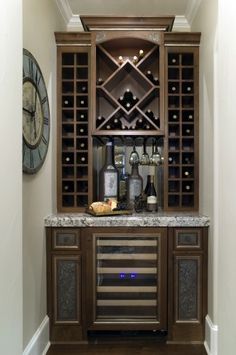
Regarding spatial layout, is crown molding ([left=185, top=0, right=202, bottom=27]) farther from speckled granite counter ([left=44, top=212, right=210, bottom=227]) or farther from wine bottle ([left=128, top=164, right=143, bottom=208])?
speckled granite counter ([left=44, top=212, right=210, bottom=227])

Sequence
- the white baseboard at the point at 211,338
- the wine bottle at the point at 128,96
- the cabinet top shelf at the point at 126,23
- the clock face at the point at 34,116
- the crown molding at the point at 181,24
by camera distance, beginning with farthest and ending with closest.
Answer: the crown molding at the point at 181,24 → the wine bottle at the point at 128,96 → the cabinet top shelf at the point at 126,23 → the white baseboard at the point at 211,338 → the clock face at the point at 34,116

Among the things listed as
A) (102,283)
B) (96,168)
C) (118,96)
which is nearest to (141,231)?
(102,283)

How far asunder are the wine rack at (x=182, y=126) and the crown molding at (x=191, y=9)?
374mm

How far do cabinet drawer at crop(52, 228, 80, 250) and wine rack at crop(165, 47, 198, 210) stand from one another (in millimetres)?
844

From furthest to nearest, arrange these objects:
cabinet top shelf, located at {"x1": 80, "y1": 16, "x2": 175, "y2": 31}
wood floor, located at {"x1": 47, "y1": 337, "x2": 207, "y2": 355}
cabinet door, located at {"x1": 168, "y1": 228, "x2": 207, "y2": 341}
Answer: cabinet top shelf, located at {"x1": 80, "y1": 16, "x2": 175, "y2": 31}, cabinet door, located at {"x1": 168, "y1": 228, "x2": 207, "y2": 341}, wood floor, located at {"x1": 47, "y1": 337, "x2": 207, "y2": 355}

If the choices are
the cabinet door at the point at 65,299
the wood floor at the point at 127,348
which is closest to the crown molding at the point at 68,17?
the cabinet door at the point at 65,299

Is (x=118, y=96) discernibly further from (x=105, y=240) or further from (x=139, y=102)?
(x=105, y=240)

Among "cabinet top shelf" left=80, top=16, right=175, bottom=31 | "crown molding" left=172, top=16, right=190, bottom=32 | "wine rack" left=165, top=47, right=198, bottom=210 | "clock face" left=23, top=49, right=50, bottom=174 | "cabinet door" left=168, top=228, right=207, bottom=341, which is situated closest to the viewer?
"clock face" left=23, top=49, right=50, bottom=174

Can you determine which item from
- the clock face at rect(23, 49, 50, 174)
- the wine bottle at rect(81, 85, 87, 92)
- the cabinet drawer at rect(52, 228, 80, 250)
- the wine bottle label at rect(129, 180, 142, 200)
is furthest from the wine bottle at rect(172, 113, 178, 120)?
the cabinet drawer at rect(52, 228, 80, 250)

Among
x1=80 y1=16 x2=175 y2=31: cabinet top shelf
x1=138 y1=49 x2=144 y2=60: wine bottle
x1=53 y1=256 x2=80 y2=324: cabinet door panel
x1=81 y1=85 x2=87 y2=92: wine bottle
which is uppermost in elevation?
x1=80 y1=16 x2=175 y2=31: cabinet top shelf

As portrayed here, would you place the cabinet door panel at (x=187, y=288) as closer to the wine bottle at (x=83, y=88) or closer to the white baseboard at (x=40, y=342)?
the white baseboard at (x=40, y=342)

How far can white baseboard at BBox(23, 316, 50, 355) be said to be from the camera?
2.16 m
